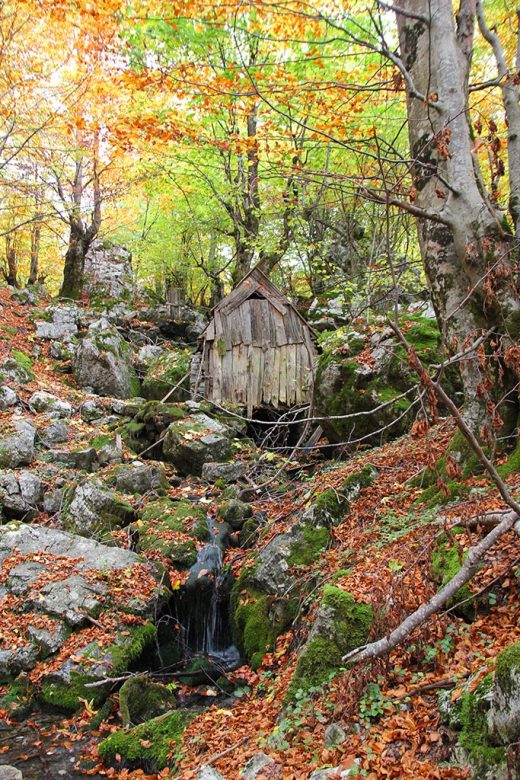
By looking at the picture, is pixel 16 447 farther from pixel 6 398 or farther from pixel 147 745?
pixel 147 745

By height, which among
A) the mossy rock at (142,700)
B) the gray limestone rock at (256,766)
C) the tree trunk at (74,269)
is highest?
the tree trunk at (74,269)

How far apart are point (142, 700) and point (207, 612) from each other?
192cm

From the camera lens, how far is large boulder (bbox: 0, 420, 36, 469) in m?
8.94

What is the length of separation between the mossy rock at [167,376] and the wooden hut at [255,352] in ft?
3.11

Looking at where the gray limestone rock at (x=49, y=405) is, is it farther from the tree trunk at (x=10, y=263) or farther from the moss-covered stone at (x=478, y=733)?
the tree trunk at (x=10, y=263)

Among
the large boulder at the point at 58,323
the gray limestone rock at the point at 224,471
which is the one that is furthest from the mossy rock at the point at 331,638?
the large boulder at the point at 58,323

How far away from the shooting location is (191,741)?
13.8ft

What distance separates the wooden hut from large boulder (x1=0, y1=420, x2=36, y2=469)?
17.1 ft

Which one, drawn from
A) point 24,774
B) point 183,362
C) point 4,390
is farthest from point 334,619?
point 183,362

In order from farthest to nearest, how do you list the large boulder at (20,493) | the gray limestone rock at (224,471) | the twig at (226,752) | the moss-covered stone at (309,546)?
the gray limestone rock at (224,471) → the large boulder at (20,493) → the moss-covered stone at (309,546) → the twig at (226,752)

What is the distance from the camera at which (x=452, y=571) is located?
3.77m

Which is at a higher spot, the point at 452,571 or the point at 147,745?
the point at 452,571

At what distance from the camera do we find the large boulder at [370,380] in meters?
8.89

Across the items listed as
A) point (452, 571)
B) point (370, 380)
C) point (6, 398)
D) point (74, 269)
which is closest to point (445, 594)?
point (452, 571)
